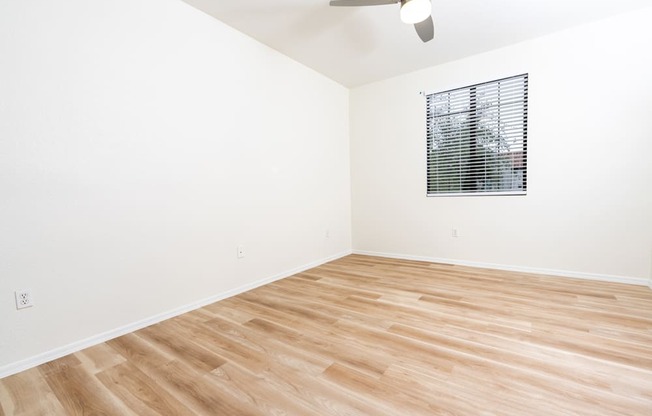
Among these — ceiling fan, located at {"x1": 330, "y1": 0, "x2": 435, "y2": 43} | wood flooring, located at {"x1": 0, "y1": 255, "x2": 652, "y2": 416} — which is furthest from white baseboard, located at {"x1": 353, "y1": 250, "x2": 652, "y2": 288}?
ceiling fan, located at {"x1": 330, "y1": 0, "x2": 435, "y2": 43}

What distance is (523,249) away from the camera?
127 inches

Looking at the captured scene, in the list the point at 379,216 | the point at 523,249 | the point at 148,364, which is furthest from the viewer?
the point at 379,216

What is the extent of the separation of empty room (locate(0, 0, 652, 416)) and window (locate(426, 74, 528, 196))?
0.08 ft

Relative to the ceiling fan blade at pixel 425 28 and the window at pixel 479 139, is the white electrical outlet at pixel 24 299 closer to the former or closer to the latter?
the ceiling fan blade at pixel 425 28

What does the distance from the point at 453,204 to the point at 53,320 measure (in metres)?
3.88

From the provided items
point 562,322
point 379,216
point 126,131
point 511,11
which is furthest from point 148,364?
point 511,11

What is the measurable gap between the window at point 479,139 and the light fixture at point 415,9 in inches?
72.3

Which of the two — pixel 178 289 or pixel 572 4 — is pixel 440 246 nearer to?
pixel 572 4

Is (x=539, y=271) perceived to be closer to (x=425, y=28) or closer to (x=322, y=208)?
(x=322, y=208)

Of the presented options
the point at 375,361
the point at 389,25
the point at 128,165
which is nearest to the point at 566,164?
the point at 389,25

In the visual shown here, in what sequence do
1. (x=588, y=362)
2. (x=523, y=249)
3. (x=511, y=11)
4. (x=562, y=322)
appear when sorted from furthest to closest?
(x=523, y=249) < (x=511, y=11) < (x=562, y=322) < (x=588, y=362)

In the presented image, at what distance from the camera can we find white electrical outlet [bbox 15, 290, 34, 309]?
5.29 ft

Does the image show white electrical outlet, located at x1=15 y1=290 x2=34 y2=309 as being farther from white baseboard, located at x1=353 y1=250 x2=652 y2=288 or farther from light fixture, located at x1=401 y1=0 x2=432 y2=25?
white baseboard, located at x1=353 y1=250 x2=652 y2=288

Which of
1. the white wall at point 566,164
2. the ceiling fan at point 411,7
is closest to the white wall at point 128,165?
the ceiling fan at point 411,7
